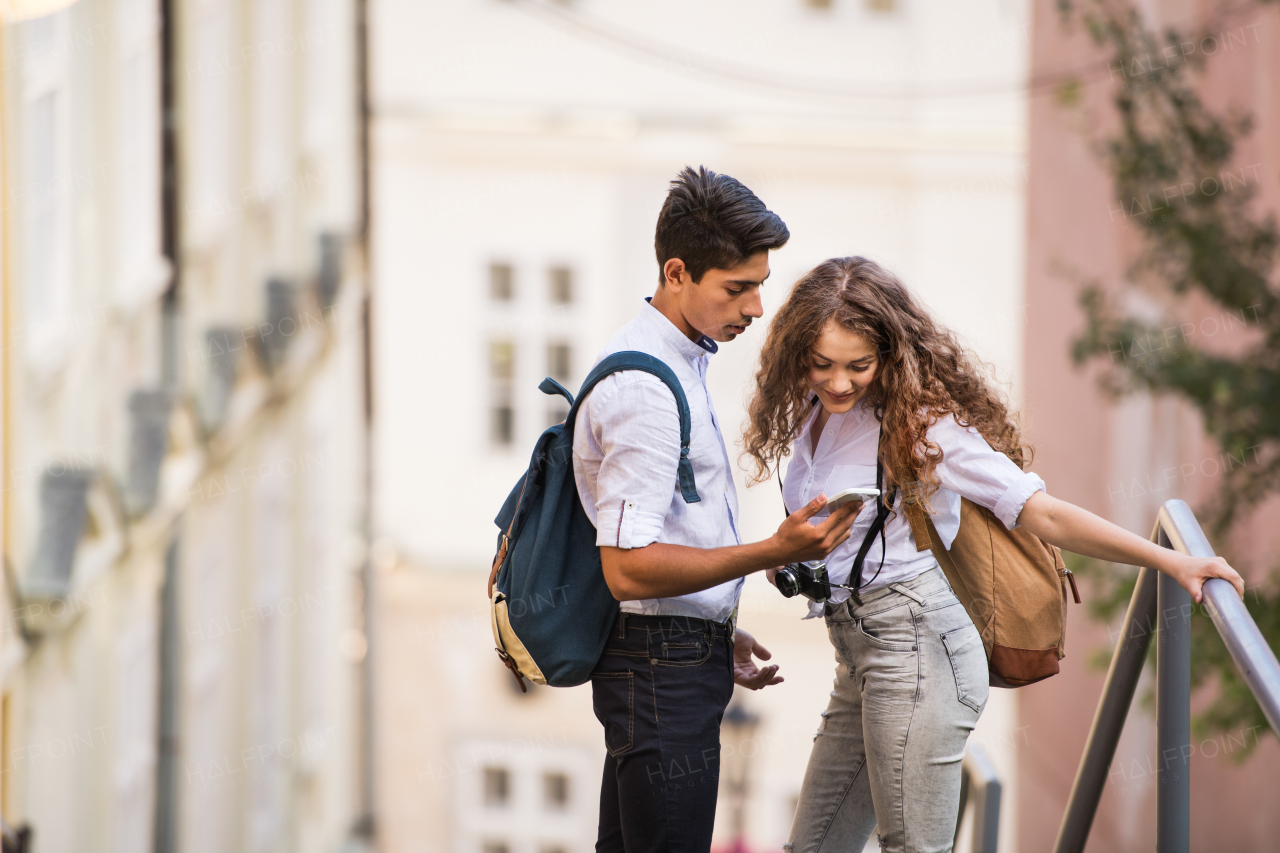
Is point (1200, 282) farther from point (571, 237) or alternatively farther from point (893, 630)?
point (571, 237)

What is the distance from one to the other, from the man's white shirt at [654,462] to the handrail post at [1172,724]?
66 cm

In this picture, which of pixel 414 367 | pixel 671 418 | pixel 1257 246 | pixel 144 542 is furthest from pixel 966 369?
pixel 414 367

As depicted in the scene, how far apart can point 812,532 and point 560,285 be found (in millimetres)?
12670

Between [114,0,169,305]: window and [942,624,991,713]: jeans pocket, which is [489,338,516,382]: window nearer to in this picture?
[114,0,169,305]: window

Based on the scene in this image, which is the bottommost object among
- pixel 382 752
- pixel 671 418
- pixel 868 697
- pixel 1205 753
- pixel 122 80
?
pixel 382 752

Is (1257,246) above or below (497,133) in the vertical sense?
below

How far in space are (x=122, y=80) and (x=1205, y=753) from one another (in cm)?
743

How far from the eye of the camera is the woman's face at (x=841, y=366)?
2021 millimetres

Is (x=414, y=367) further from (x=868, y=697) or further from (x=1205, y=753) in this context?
(x=868, y=697)

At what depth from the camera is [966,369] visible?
2098 millimetres

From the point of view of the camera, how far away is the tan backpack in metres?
2.08

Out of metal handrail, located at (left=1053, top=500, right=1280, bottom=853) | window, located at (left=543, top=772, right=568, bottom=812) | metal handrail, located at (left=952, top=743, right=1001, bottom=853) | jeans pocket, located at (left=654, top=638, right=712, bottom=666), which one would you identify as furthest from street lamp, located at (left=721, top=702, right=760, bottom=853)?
jeans pocket, located at (left=654, top=638, right=712, bottom=666)

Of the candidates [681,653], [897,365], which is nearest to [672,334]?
[897,365]

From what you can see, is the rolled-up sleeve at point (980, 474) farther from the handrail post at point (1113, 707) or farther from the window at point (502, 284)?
the window at point (502, 284)
